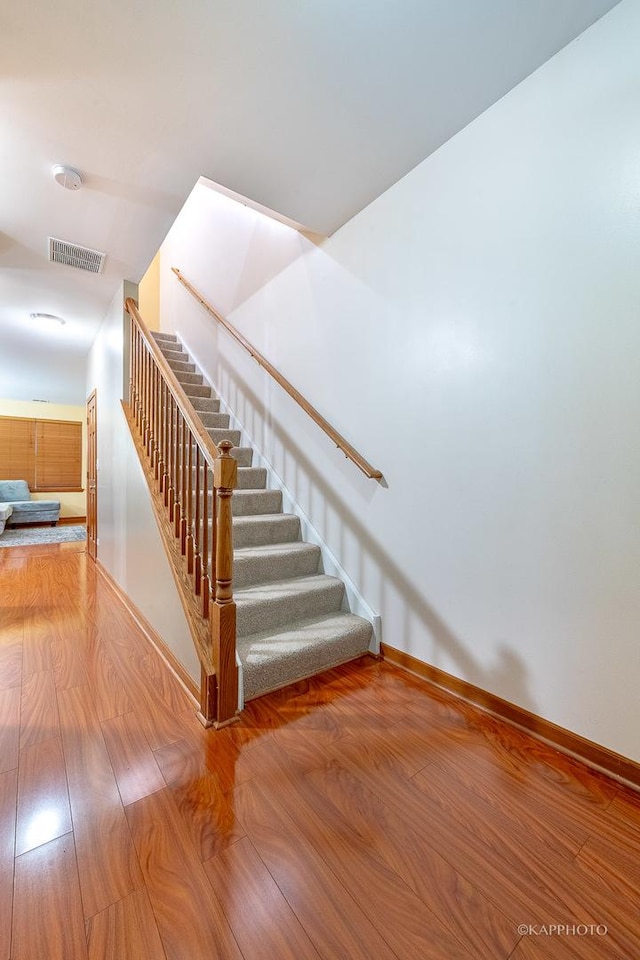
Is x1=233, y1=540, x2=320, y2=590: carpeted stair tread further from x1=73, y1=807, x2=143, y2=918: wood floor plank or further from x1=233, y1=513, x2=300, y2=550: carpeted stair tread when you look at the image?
x1=73, y1=807, x2=143, y2=918: wood floor plank

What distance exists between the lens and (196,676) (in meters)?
1.77

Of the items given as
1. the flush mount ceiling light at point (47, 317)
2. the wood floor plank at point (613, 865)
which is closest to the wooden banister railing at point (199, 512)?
the wood floor plank at point (613, 865)

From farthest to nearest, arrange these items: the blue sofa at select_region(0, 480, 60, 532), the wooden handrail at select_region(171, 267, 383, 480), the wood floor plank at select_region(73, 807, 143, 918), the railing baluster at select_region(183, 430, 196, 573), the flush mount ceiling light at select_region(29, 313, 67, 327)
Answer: the blue sofa at select_region(0, 480, 60, 532) < the flush mount ceiling light at select_region(29, 313, 67, 327) < the wooden handrail at select_region(171, 267, 383, 480) < the railing baluster at select_region(183, 430, 196, 573) < the wood floor plank at select_region(73, 807, 143, 918)

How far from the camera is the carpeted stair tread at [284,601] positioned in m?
2.09

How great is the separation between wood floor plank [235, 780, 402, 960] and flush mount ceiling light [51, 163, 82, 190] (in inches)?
114

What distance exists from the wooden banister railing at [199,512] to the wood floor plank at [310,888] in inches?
18.6

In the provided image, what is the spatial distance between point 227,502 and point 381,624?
47.5 inches

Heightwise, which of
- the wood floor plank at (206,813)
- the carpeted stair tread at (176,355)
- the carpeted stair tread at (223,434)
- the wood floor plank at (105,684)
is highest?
the carpeted stair tread at (176,355)

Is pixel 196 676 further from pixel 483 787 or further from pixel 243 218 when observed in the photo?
pixel 243 218

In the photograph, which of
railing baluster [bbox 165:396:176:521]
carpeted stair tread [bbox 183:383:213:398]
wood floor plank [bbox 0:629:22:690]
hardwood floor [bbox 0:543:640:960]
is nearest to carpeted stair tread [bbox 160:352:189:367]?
carpeted stair tread [bbox 183:383:213:398]

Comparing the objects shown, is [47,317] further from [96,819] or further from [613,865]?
[613,865]

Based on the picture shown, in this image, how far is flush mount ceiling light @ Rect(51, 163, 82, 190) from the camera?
2.00 metres

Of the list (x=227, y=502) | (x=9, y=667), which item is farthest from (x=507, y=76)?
(x=9, y=667)

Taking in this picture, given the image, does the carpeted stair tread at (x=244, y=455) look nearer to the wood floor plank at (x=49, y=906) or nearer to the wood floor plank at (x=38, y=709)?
the wood floor plank at (x=38, y=709)
